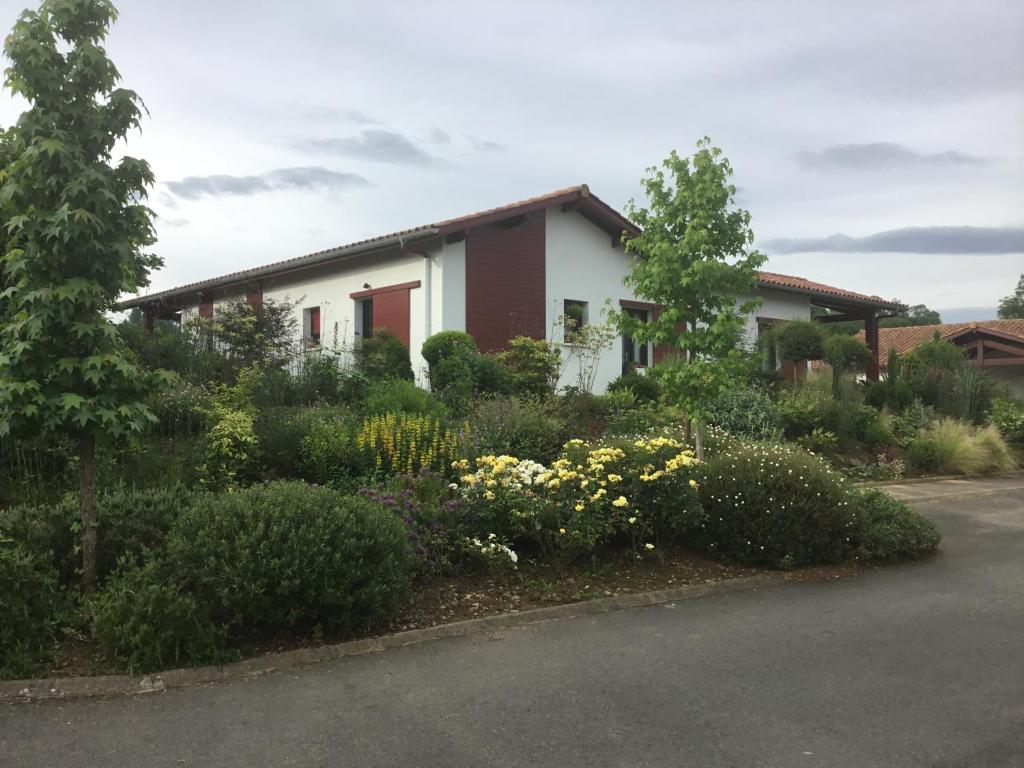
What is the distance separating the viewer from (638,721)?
154 inches

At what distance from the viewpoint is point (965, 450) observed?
1462 cm

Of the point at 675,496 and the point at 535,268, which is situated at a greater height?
the point at 535,268

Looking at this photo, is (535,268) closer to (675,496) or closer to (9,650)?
(675,496)

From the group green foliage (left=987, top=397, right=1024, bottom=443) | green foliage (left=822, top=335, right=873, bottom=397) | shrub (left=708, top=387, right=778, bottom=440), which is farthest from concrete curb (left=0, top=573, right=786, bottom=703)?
green foliage (left=987, top=397, right=1024, bottom=443)

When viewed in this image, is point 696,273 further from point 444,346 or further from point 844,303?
point 844,303

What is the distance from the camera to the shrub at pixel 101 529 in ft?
16.8

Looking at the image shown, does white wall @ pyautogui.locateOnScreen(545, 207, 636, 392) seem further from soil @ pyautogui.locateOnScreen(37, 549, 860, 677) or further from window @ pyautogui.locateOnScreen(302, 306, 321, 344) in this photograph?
soil @ pyautogui.locateOnScreen(37, 549, 860, 677)

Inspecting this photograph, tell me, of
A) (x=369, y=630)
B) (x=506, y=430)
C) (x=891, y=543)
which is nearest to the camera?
(x=369, y=630)

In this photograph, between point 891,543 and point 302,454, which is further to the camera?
point 302,454

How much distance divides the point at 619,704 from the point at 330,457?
5.12 metres

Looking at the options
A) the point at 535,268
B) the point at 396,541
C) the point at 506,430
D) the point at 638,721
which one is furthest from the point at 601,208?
the point at 638,721

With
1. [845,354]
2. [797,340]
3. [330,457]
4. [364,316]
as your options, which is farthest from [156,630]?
[845,354]

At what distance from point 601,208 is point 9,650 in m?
15.9

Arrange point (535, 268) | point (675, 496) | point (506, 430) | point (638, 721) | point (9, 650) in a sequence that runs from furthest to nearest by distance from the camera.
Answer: point (535, 268) → point (506, 430) → point (675, 496) → point (9, 650) → point (638, 721)
